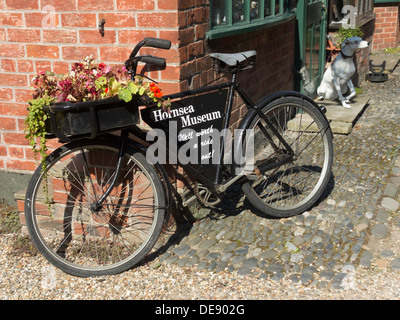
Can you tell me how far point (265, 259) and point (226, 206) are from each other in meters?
0.92

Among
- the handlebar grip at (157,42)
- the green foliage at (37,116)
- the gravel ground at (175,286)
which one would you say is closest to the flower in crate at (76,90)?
the green foliage at (37,116)

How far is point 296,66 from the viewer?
7.10 metres

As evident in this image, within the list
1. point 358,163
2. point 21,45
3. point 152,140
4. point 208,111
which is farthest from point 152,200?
point 358,163

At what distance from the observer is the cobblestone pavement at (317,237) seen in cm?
357

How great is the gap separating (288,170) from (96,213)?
186cm

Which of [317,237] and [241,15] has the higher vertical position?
[241,15]

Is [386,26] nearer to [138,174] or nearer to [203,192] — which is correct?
[203,192]

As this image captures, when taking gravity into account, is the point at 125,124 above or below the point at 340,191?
above

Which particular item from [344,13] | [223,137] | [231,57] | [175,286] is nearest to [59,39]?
[231,57]

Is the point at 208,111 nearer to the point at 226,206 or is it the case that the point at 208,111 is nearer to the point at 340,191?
the point at 226,206

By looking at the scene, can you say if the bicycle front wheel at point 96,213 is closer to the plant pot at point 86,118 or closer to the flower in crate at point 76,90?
the plant pot at point 86,118

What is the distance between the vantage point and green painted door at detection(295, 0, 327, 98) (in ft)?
22.9

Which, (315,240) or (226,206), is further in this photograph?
(226,206)

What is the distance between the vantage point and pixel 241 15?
16.1 feet
